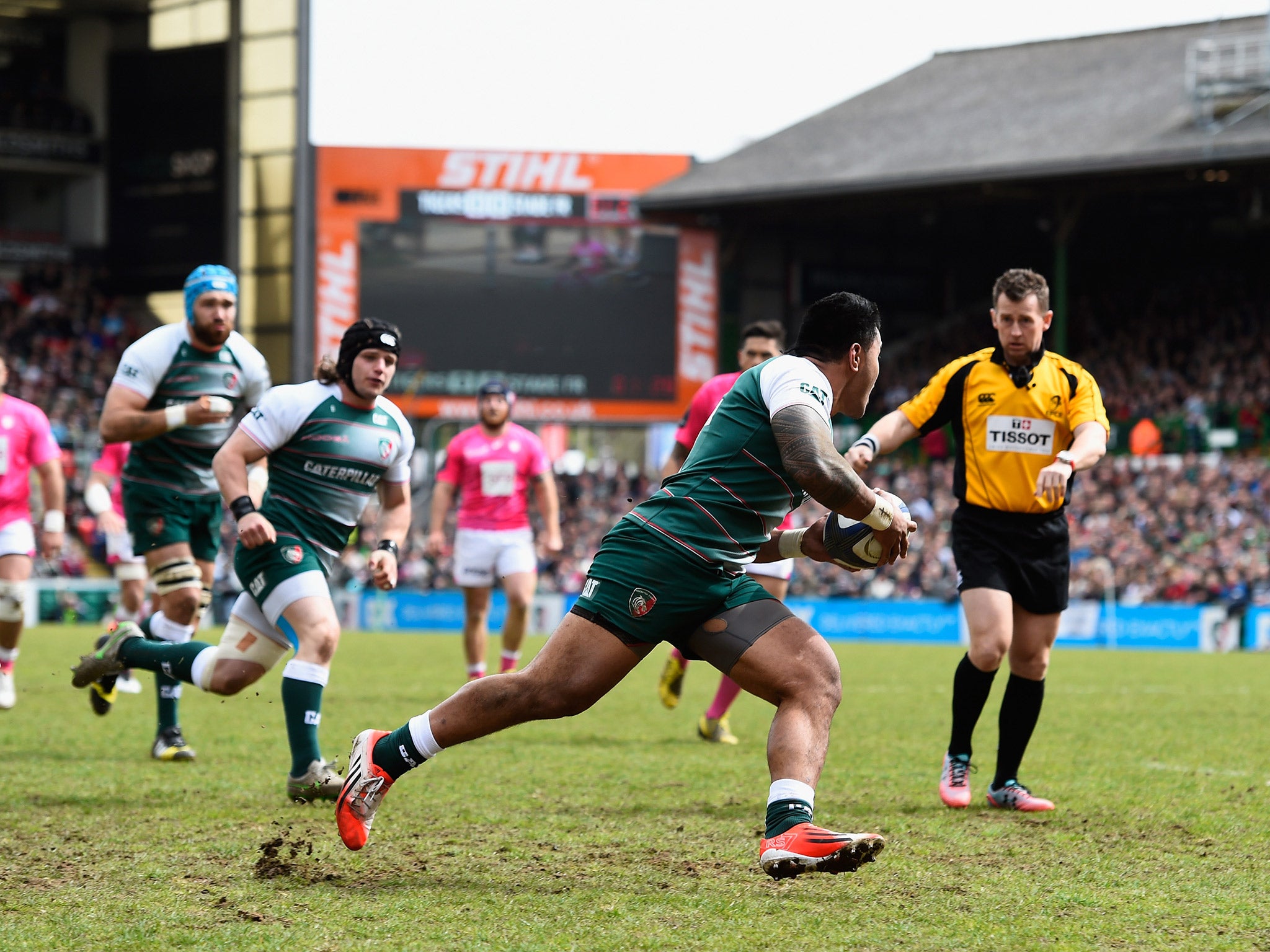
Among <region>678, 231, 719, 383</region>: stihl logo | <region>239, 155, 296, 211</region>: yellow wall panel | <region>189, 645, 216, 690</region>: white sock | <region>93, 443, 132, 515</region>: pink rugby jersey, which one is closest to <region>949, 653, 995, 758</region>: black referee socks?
<region>189, 645, 216, 690</region>: white sock

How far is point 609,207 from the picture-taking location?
3778 centimetres

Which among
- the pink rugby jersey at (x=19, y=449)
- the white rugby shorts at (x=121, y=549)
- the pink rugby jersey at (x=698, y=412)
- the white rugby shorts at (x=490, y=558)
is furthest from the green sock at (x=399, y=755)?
the white rugby shorts at (x=121, y=549)

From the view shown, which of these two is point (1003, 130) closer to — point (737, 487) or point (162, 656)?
point (162, 656)

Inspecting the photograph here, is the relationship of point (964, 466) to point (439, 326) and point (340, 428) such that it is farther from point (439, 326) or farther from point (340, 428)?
point (439, 326)

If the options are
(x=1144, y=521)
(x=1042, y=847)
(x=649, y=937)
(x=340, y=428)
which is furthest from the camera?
(x=1144, y=521)

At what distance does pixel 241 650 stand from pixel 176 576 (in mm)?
1686

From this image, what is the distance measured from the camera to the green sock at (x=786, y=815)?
471 centimetres

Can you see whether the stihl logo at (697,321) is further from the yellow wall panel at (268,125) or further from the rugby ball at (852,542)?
the rugby ball at (852,542)

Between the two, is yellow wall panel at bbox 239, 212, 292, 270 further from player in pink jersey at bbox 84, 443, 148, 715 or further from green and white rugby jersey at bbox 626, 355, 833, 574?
green and white rugby jersey at bbox 626, 355, 833, 574

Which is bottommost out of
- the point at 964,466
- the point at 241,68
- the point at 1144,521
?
the point at 1144,521

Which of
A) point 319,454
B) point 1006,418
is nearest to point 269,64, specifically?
point 319,454

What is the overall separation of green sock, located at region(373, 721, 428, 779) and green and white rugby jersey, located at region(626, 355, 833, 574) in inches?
43.5

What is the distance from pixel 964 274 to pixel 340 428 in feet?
124

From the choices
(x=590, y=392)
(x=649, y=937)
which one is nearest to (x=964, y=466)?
(x=649, y=937)
